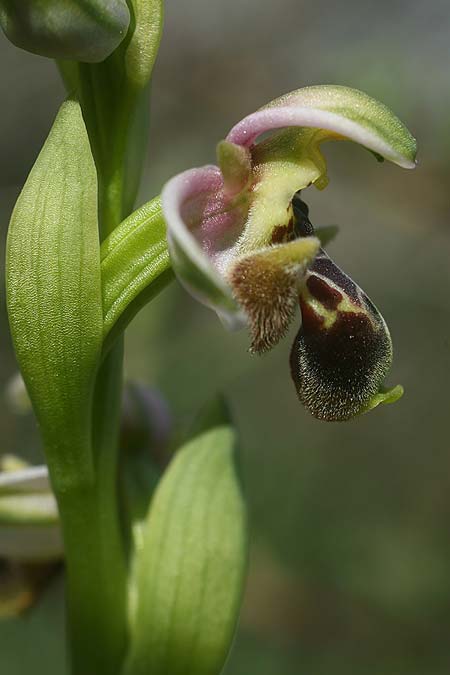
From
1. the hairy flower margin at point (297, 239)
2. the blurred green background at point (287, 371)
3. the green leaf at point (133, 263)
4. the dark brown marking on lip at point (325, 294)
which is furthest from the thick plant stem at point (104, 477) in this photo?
the blurred green background at point (287, 371)

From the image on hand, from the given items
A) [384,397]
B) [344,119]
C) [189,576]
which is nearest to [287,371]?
[189,576]

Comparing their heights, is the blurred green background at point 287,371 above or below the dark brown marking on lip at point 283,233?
below

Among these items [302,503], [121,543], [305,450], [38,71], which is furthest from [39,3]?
[38,71]

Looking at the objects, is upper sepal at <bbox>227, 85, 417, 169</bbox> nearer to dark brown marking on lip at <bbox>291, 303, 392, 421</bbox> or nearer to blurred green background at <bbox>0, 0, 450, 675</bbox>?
dark brown marking on lip at <bbox>291, 303, 392, 421</bbox>

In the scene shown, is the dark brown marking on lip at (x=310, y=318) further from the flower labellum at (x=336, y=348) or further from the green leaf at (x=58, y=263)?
the green leaf at (x=58, y=263)

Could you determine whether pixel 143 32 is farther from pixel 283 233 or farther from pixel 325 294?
pixel 325 294
